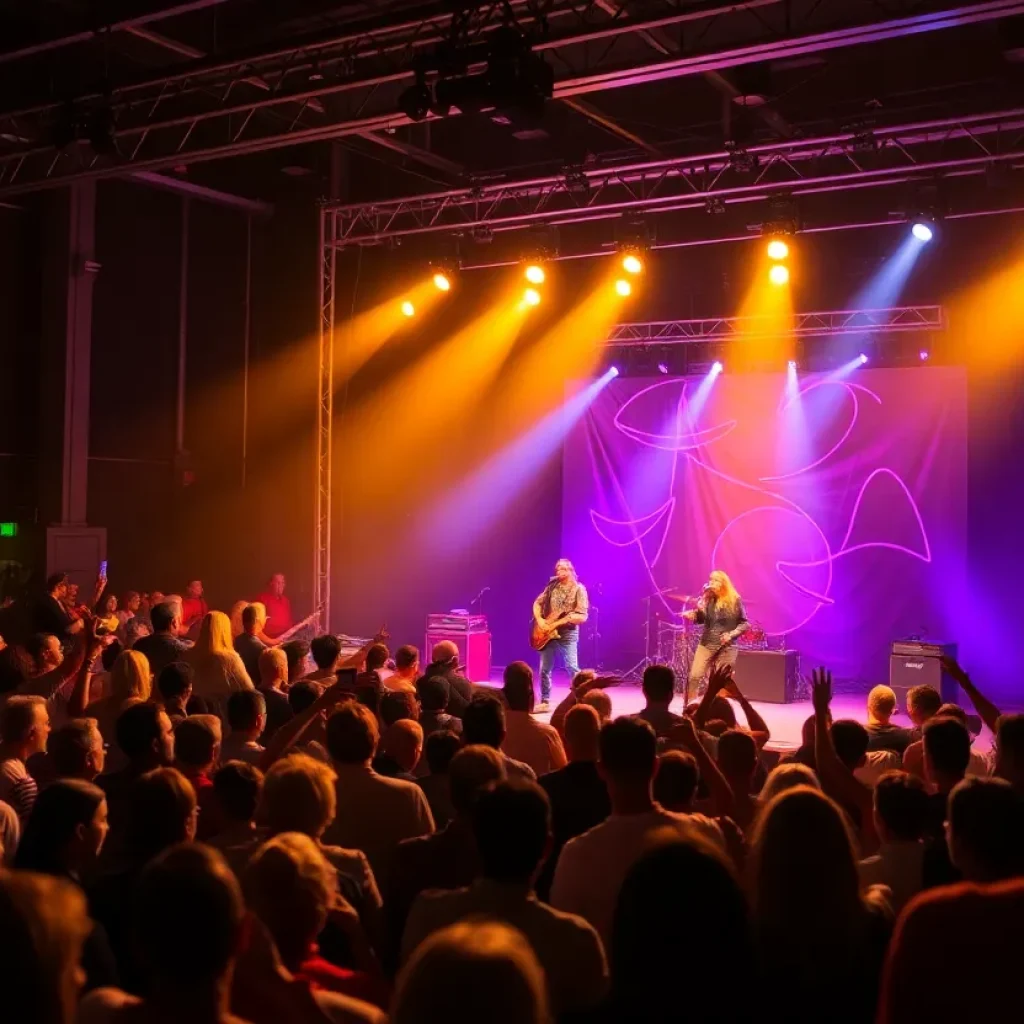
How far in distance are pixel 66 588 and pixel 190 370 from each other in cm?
507

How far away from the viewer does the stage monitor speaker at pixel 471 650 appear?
13500 millimetres

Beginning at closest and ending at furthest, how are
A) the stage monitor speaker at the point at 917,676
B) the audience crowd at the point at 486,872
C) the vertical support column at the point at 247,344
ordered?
the audience crowd at the point at 486,872
the stage monitor speaker at the point at 917,676
the vertical support column at the point at 247,344

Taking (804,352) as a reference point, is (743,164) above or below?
above

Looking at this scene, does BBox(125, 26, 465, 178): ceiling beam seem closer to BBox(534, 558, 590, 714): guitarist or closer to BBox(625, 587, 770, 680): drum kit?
BBox(534, 558, 590, 714): guitarist

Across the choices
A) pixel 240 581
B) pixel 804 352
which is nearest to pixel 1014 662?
pixel 804 352

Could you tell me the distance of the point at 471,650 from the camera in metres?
13.6

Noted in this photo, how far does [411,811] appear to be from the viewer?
374 centimetres

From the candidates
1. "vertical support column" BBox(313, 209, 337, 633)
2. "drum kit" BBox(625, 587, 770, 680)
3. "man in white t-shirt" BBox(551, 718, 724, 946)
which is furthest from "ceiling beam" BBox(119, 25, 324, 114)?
"man in white t-shirt" BBox(551, 718, 724, 946)

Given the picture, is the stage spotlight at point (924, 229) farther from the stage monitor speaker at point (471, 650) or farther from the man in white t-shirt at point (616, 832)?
the man in white t-shirt at point (616, 832)

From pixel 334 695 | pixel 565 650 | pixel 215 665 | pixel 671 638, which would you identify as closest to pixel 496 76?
pixel 215 665

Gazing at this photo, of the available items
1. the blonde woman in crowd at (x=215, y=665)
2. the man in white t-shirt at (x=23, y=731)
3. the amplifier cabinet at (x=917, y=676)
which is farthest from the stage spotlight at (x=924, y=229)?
the man in white t-shirt at (x=23, y=731)

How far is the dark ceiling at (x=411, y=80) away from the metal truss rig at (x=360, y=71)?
0.02 m

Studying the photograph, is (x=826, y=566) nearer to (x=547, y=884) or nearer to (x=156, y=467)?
(x=156, y=467)

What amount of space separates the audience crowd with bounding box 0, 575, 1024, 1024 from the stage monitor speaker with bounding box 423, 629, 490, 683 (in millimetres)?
7931
